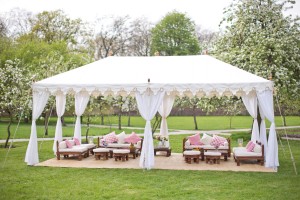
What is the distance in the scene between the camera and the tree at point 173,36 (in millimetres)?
39781

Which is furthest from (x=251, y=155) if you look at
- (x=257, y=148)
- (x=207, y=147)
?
(x=207, y=147)

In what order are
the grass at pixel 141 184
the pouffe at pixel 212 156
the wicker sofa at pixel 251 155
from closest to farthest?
the grass at pixel 141 184, the wicker sofa at pixel 251 155, the pouffe at pixel 212 156

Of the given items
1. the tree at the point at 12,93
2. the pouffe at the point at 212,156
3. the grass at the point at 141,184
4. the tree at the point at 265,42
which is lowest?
the grass at the point at 141,184

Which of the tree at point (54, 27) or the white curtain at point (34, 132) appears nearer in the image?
the white curtain at point (34, 132)

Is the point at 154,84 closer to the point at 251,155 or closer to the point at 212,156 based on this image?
the point at 212,156

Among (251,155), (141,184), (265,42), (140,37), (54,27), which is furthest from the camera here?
(140,37)

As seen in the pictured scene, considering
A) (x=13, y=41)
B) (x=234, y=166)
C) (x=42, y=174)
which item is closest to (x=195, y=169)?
(x=234, y=166)

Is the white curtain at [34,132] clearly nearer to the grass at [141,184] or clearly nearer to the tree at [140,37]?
the grass at [141,184]

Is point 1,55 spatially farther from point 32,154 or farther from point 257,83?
point 257,83

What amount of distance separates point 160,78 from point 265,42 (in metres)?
7.39

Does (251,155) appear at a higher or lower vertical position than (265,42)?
lower

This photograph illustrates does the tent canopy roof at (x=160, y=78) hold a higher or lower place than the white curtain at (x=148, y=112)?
higher

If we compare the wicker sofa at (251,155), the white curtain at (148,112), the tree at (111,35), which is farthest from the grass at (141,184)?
the tree at (111,35)

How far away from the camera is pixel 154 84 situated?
35.3 feet
